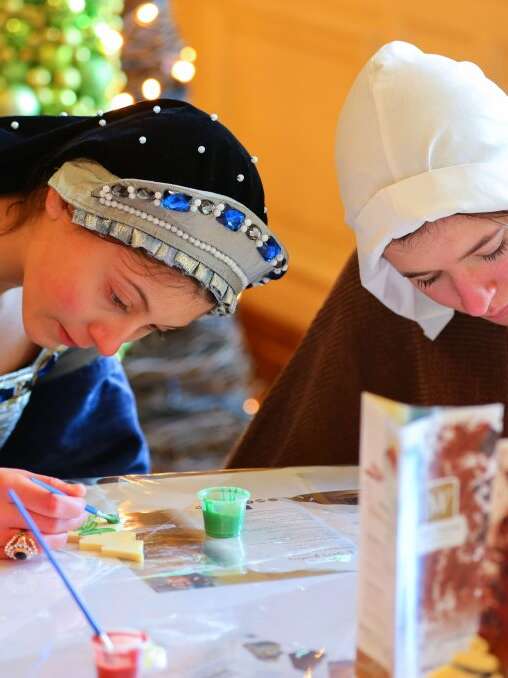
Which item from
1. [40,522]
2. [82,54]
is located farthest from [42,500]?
[82,54]

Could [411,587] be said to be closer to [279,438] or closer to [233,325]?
[279,438]

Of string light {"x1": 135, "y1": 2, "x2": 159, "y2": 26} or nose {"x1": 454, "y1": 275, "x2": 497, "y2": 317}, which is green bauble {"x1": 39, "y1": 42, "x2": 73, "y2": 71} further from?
nose {"x1": 454, "y1": 275, "x2": 497, "y2": 317}

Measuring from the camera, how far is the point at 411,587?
0.82 m

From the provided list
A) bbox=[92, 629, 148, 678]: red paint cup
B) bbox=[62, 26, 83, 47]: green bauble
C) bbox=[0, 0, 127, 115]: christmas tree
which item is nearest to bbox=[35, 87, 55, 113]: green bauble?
bbox=[0, 0, 127, 115]: christmas tree

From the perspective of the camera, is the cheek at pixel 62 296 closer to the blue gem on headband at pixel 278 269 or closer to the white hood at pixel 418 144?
the blue gem on headband at pixel 278 269

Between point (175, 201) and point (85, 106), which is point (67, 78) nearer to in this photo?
point (85, 106)

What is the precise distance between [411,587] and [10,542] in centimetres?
55

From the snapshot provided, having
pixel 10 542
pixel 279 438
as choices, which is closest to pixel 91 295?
pixel 10 542

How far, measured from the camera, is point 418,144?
1405 mm

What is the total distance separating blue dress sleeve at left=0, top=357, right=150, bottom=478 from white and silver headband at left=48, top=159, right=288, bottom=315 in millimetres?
409

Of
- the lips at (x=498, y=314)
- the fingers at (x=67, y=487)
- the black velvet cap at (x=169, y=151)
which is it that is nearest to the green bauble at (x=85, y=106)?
the black velvet cap at (x=169, y=151)

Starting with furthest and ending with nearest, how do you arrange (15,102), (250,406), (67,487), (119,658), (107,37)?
(250,406) → (107,37) → (15,102) → (67,487) → (119,658)

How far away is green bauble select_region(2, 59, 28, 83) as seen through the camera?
2359 millimetres

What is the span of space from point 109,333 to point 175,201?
181mm
